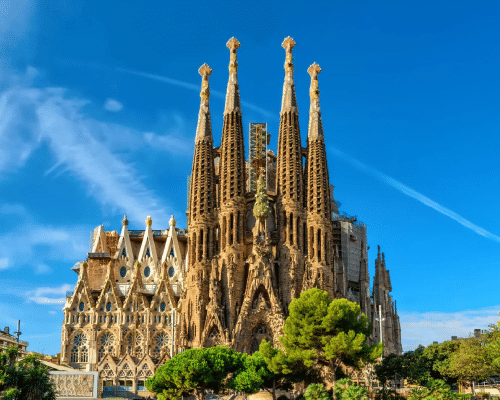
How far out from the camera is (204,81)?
209 ft

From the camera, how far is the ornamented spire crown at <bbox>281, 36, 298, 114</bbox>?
60906mm

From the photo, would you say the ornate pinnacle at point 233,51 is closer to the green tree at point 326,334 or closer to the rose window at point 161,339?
the rose window at point 161,339

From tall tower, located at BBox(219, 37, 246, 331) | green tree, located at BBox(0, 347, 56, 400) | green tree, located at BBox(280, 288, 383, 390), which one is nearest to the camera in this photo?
green tree, located at BBox(0, 347, 56, 400)

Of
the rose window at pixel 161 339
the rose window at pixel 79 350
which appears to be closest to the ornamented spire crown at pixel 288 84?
the rose window at pixel 161 339

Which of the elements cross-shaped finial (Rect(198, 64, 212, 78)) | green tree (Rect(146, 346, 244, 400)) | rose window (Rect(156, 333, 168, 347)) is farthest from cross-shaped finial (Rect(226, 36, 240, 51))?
green tree (Rect(146, 346, 244, 400))

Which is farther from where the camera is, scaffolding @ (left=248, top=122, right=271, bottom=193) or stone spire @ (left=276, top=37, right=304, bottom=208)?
scaffolding @ (left=248, top=122, right=271, bottom=193)

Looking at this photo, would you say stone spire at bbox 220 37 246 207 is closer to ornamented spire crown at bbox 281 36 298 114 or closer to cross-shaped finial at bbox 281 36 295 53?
ornamented spire crown at bbox 281 36 298 114

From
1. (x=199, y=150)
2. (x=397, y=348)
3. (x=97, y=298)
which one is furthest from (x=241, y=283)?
(x=397, y=348)

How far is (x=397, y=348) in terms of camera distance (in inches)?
2766

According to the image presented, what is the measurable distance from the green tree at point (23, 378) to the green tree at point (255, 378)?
35.0 feet

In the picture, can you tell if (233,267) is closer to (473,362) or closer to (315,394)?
(315,394)

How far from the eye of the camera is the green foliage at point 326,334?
37750 mm

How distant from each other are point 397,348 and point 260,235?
82.4 ft

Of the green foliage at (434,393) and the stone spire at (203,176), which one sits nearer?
the green foliage at (434,393)
